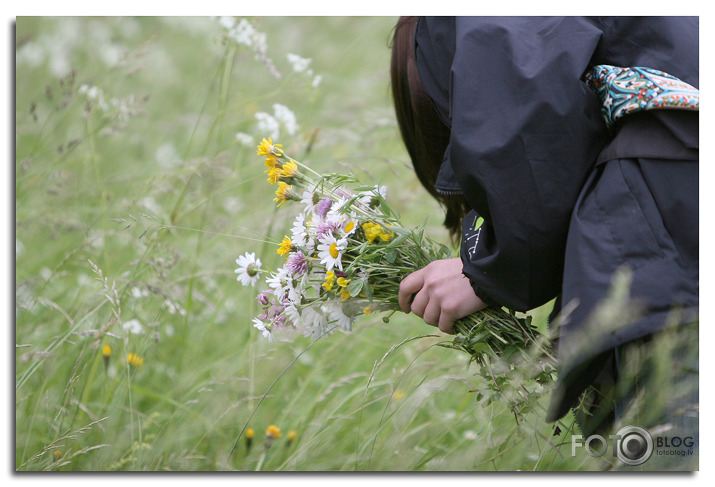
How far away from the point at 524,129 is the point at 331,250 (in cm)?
39

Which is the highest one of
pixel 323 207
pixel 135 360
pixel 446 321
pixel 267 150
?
pixel 267 150

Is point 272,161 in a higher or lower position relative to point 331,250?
higher

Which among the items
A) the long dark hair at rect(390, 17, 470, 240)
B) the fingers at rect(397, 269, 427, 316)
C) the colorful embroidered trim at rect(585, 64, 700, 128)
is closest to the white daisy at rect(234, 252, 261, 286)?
the fingers at rect(397, 269, 427, 316)

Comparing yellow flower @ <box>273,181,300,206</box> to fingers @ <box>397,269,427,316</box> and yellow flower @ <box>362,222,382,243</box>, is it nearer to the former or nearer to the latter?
yellow flower @ <box>362,222,382,243</box>

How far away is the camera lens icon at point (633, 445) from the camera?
1.18 m

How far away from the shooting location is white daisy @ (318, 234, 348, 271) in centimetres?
115

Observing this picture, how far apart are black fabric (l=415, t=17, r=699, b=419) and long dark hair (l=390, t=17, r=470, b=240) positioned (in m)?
0.24

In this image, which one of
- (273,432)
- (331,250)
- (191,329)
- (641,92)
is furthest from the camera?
(191,329)

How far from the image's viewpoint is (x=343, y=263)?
1233 mm

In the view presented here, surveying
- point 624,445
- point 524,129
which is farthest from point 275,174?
point 624,445

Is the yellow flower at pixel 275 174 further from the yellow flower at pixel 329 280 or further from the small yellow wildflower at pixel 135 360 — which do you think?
the small yellow wildflower at pixel 135 360

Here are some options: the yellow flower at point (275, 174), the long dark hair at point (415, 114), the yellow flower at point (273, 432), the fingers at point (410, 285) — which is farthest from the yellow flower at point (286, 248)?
the yellow flower at point (273, 432)

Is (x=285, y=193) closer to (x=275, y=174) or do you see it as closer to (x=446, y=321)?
(x=275, y=174)
